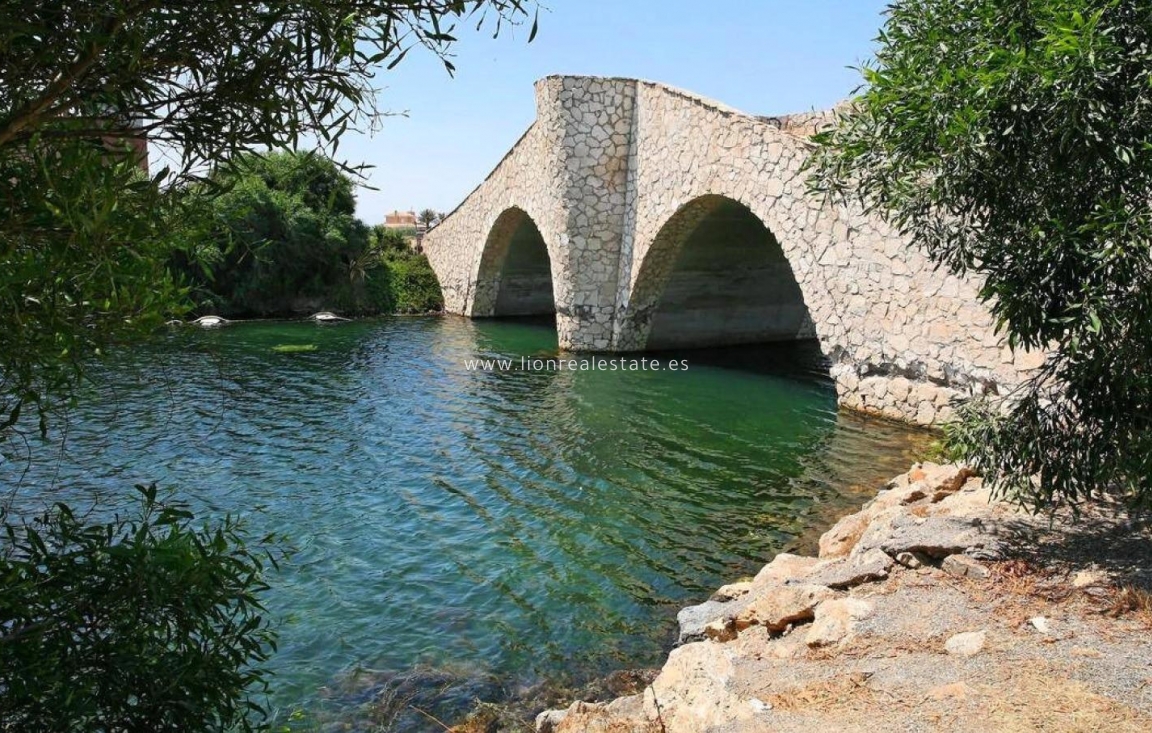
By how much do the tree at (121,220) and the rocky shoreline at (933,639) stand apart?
2.27 m

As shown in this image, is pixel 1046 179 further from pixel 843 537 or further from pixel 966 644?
pixel 843 537

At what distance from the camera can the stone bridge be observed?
11.5 meters

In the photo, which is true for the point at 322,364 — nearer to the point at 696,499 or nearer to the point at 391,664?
the point at 696,499

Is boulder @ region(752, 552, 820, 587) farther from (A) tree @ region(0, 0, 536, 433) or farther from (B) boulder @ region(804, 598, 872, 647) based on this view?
(A) tree @ region(0, 0, 536, 433)

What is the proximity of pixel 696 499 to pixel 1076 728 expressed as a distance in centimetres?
591

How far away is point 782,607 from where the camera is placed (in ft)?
16.9

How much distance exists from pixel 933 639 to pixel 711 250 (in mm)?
14512

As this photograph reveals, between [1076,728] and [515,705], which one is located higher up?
[1076,728]

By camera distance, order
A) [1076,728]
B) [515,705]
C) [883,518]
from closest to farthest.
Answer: [1076,728] → [515,705] → [883,518]

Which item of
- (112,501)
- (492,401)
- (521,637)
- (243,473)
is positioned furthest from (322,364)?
(521,637)

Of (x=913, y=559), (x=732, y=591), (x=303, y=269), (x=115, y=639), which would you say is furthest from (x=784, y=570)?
(x=303, y=269)

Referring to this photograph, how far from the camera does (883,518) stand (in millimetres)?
6793

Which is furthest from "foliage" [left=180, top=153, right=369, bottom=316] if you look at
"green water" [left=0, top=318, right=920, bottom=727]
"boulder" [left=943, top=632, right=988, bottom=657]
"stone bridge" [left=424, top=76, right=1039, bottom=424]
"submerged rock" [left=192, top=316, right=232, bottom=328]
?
"boulder" [left=943, top=632, right=988, bottom=657]

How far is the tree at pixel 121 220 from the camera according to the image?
7.87 feet
